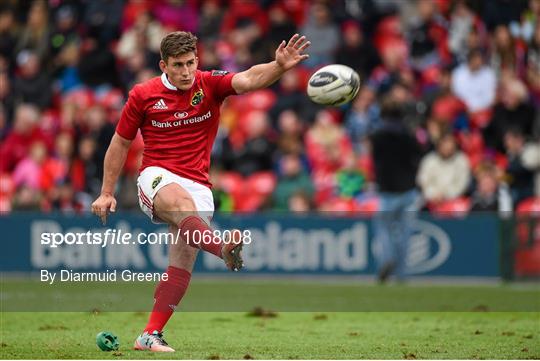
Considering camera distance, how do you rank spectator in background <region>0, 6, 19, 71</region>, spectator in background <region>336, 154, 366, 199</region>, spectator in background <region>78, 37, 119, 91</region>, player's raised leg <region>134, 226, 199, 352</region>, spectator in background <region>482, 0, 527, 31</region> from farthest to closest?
spectator in background <region>0, 6, 19, 71</region>, spectator in background <region>78, 37, 119, 91</region>, spectator in background <region>482, 0, 527, 31</region>, spectator in background <region>336, 154, 366, 199</region>, player's raised leg <region>134, 226, 199, 352</region>

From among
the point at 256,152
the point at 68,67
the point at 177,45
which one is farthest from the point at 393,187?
the point at 177,45

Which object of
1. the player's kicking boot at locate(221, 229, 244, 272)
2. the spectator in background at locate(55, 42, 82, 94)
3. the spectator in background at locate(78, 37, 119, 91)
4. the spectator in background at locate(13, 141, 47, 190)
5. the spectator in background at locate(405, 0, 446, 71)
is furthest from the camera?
the spectator in background at locate(55, 42, 82, 94)

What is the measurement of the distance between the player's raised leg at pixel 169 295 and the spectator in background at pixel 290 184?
29.2 ft

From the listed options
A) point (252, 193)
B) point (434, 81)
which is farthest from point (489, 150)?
point (252, 193)

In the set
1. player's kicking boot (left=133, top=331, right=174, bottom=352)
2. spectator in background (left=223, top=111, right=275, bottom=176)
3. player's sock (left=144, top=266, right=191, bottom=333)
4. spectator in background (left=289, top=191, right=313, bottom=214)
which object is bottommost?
player's kicking boot (left=133, top=331, right=174, bottom=352)

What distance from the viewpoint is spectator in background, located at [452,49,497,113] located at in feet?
60.7

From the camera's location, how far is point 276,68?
9086mm

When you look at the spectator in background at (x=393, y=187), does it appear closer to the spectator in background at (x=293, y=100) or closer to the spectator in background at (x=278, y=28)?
the spectator in background at (x=293, y=100)

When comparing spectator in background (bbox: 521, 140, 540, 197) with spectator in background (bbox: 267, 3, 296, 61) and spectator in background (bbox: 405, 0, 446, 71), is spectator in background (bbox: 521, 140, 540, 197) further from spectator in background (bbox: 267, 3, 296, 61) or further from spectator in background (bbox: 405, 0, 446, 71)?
spectator in background (bbox: 267, 3, 296, 61)

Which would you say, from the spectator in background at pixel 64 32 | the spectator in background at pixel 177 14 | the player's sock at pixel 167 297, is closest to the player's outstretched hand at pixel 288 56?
the player's sock at pixel 167 297

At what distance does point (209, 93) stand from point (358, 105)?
961cm

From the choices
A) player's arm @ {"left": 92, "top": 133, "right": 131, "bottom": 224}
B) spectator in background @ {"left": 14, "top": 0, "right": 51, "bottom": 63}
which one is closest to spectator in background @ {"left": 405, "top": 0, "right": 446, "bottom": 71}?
spectator in background @ {"left": 14, "top": 0, "right": 51, "bottom": 63}

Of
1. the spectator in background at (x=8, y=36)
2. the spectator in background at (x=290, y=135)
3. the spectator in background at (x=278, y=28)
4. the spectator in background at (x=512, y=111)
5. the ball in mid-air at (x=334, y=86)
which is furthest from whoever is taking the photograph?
the spectator in background at (x=8, y=36)

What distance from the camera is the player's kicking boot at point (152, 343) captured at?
29.8 ft
